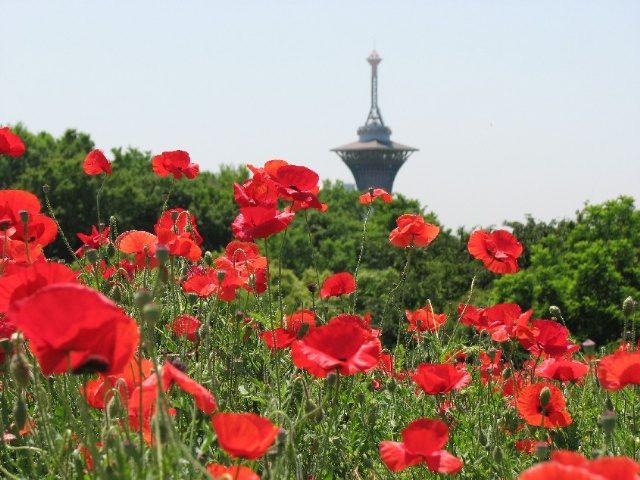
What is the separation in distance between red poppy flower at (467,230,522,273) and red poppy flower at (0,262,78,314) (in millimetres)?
2053

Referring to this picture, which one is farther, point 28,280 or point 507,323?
point 507,323

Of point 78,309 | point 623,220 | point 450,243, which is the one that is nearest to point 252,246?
point 78,309

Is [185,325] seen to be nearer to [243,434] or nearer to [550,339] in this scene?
[550,339]

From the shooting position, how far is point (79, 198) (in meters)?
26.0

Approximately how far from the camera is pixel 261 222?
283 cm

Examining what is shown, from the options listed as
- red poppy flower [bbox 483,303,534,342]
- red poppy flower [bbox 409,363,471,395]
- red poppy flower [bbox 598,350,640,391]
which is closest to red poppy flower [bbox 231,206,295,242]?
red poppy flower [bbox 409,363,471,395]

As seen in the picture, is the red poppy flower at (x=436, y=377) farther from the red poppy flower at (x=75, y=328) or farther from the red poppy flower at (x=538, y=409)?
the red poppy flower at (x=75, y=328)

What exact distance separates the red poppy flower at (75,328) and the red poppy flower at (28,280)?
13.6 inches

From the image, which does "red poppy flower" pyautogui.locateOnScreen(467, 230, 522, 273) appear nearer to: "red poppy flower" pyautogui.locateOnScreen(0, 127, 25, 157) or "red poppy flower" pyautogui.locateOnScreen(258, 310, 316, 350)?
"red poppy flower" pyautogui.locateOnScreen(258, 310, 316, 350)

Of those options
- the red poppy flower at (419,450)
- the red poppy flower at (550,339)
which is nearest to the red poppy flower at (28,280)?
the red poppy flower at (419,450)

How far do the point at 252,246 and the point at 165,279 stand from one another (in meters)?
0.78

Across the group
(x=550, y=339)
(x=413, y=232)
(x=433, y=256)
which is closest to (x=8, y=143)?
(x=413, y=232)

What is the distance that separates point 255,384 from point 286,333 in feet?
0.82

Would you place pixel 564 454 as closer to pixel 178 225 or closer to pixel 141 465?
pixel 141 465
